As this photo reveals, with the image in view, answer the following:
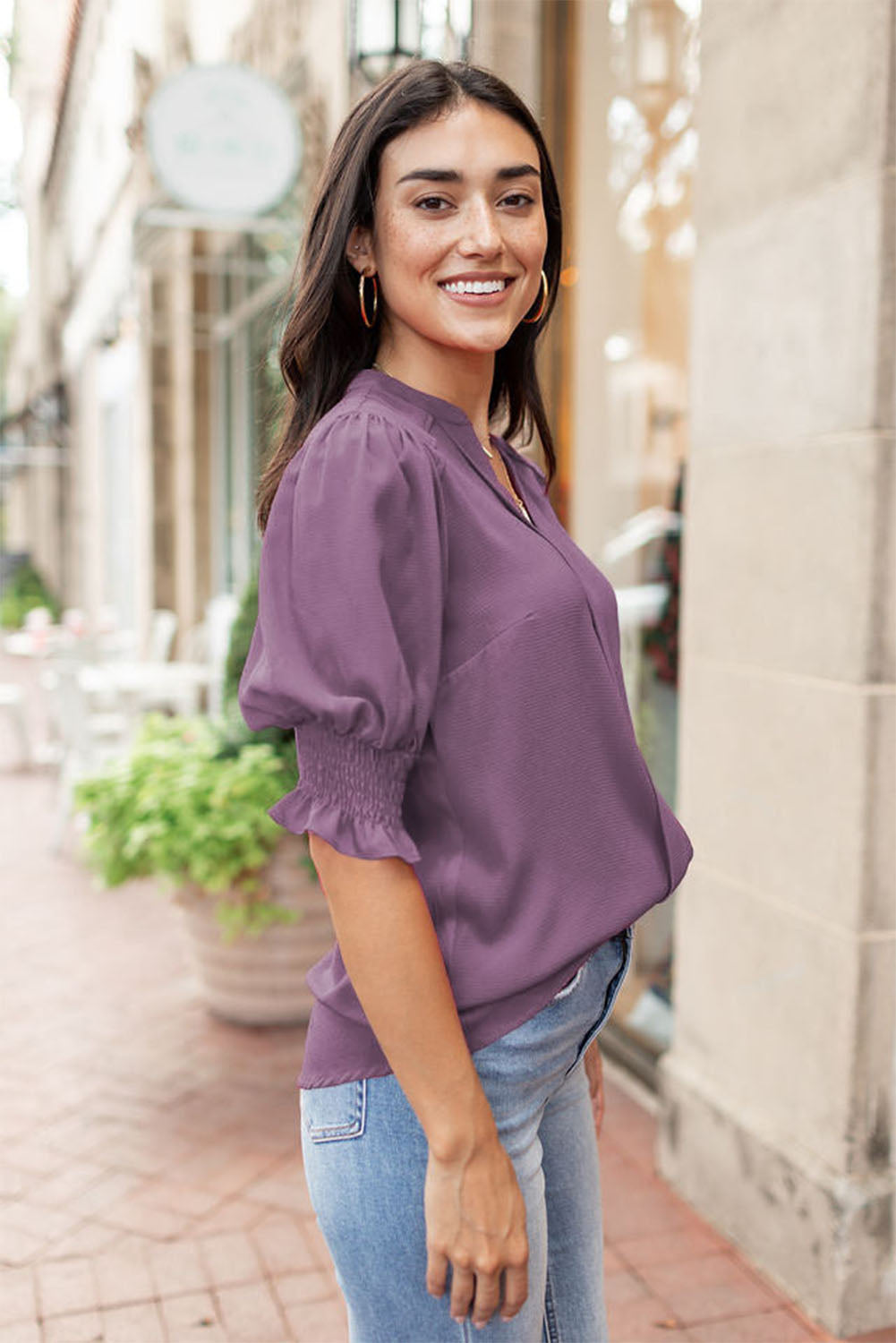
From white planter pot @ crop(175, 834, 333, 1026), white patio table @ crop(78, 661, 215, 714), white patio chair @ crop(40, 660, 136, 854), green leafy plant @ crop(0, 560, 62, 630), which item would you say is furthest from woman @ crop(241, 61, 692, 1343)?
green leafy plant @ crop(0, 560, 62, 630)

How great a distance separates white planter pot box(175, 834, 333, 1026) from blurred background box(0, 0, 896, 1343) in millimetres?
19

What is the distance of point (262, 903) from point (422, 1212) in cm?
316

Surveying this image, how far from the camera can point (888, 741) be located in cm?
274

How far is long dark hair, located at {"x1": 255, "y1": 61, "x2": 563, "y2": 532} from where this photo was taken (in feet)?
4.64

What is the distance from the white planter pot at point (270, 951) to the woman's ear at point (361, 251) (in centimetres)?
316

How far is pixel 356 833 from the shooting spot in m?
1.26

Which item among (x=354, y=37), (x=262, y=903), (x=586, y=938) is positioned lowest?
(x=262, y=903)

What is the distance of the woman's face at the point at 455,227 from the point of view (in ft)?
4.62

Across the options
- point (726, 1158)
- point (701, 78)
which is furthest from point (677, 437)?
point (726, 1158)

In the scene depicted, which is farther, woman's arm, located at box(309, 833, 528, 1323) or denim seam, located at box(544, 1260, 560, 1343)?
denim seam, located at box(544, 1260, 560, 1343)

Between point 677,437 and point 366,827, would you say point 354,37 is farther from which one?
point 366,827

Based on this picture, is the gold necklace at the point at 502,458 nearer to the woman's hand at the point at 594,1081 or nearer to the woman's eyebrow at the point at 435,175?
the woman's eyebrow at the point at 435,175

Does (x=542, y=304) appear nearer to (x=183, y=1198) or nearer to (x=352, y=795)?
(x=352, y=795)

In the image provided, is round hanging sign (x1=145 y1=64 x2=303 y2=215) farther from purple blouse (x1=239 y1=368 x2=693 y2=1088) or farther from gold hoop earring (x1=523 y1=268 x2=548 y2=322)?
purple blouse (x1=239 y1=368 x2=693 y2=1088)
